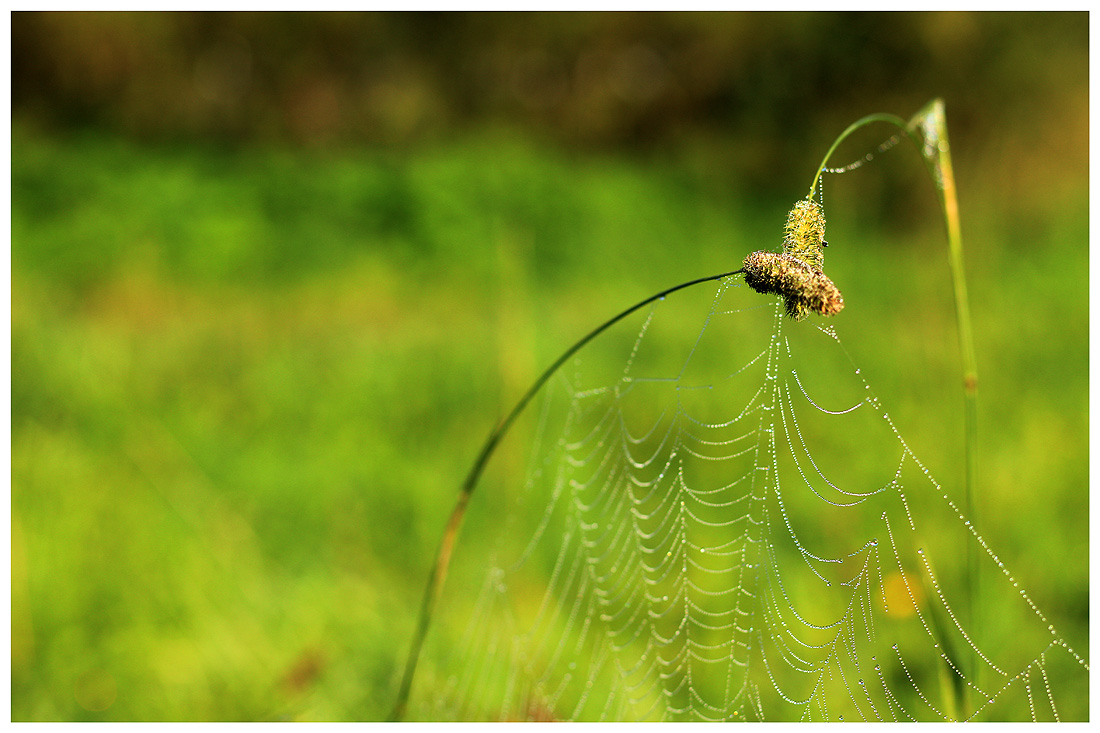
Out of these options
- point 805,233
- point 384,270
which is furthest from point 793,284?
point 384,270

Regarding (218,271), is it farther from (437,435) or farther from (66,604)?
(66,604)

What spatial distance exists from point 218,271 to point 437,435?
166 cm

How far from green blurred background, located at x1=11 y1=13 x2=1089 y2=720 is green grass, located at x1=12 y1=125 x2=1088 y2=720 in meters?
0.01

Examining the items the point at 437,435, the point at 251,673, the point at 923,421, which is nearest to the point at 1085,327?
the point at 923,421

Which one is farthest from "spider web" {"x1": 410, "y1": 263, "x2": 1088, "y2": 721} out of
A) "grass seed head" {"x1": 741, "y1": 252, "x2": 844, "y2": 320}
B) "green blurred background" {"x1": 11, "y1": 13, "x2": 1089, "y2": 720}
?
"grass seed head" {"x1": 741, "y1": 252, "x2": 844, "y2": 320}

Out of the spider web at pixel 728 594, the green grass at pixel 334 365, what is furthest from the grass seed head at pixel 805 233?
the green grass at pixel 334 365

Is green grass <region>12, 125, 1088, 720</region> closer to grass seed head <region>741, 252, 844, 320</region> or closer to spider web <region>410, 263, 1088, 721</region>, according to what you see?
spider web <region>410, 263, 1088, 721</region>

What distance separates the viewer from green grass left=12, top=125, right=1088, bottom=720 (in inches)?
62.2

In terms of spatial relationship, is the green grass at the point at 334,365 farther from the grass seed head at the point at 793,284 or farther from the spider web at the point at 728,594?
the grass seed head at the point at 793,284

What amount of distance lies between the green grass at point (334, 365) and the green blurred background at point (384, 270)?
11mm

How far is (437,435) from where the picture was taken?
2.28 meters

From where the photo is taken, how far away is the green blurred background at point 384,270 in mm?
1656

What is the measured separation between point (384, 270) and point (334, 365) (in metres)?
0.94

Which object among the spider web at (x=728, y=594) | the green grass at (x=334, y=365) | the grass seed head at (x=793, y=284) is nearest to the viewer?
the grass seed head at (x=793, y=284)
